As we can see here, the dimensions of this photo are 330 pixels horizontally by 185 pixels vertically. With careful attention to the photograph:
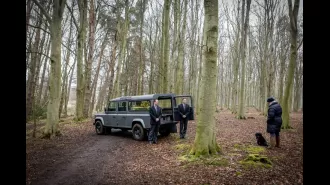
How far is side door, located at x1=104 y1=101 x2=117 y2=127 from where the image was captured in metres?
10.7

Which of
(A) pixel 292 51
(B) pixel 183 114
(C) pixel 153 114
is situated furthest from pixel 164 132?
(A) pixel 292 51

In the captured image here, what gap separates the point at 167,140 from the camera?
31.3ft

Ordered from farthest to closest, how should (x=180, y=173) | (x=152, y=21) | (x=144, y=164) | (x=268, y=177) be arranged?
1. (x=152, y=21)
2. (x=144, y=164)
3. (x=180, y=173)
4. (x=268, y=177)

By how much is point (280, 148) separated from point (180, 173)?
4.50 metres

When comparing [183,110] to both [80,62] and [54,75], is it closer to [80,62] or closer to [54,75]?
[54,75]

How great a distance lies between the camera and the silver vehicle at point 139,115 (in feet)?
30.8

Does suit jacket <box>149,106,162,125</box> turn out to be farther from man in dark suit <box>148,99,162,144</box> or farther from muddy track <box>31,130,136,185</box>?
muddy track <box>31,130,136,185</box>

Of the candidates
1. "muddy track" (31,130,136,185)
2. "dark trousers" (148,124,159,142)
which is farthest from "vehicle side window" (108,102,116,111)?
"dark trousers" (148,124,159,142)

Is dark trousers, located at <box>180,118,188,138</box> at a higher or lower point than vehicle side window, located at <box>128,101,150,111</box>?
lower

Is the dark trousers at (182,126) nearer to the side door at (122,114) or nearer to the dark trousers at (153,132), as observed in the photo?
the dark trousers at (153,132)

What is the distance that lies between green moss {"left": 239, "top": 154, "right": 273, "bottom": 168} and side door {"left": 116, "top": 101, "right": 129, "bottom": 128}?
587 centimetres
